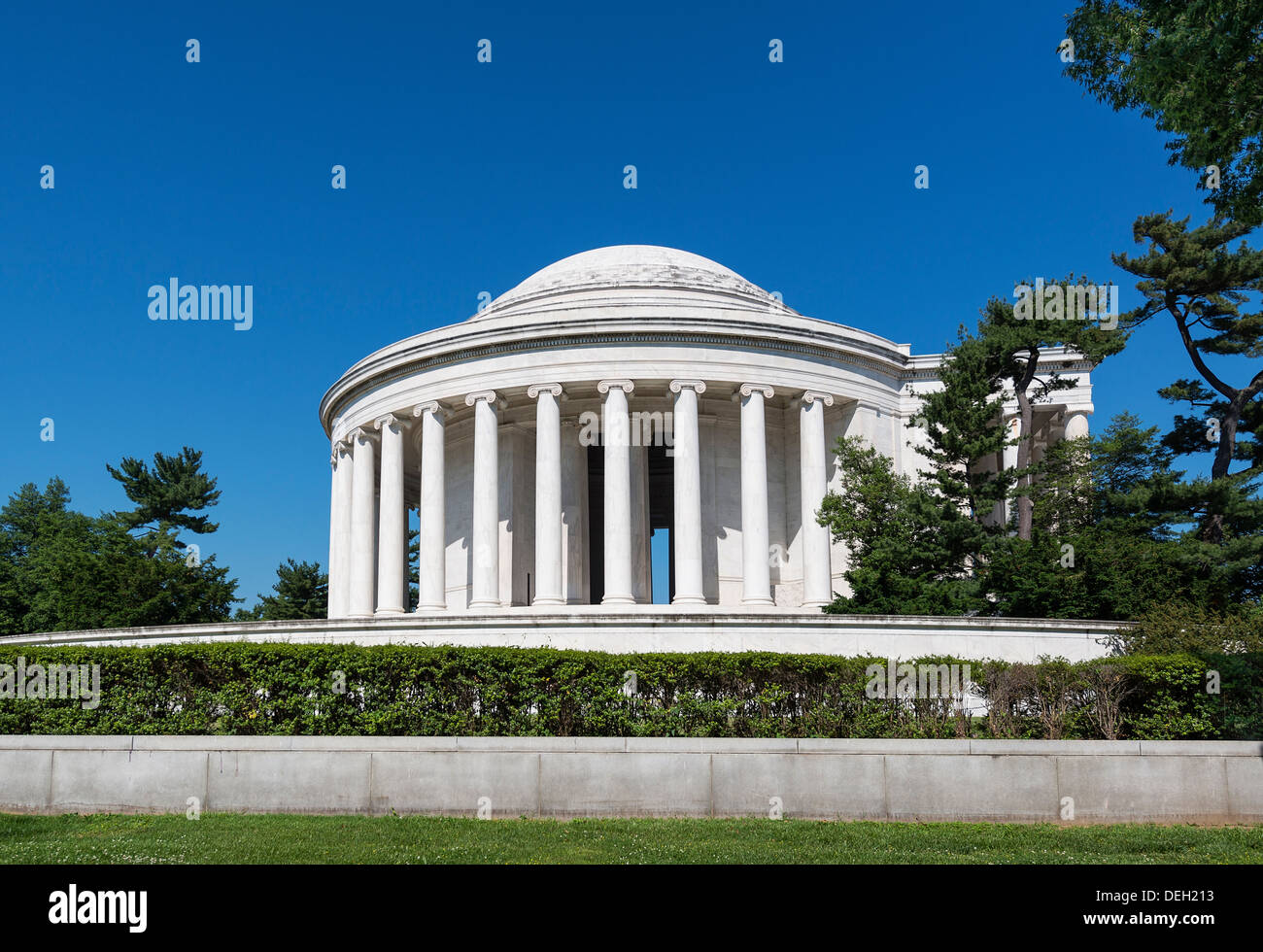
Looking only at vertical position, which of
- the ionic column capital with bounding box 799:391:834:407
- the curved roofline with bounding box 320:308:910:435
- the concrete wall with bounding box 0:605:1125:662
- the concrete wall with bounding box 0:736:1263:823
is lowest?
the concrete wall with bounding box 0:736:1263:823

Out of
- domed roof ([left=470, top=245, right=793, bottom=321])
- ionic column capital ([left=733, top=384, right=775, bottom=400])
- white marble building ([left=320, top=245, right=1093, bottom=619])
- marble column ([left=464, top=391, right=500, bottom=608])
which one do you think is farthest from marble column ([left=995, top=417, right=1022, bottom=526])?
marble column ([left=464, top=391, right=500, bottom=608])

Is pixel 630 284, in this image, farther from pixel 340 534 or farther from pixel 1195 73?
pixel 1195 73

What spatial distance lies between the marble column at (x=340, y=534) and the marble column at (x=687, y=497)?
1995cm

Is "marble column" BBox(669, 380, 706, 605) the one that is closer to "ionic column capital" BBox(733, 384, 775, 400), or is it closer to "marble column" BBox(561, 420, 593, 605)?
"ionic column capital" BBox(733, 384, 775, 400)

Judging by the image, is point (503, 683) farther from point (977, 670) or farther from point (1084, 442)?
point (1084, 442)

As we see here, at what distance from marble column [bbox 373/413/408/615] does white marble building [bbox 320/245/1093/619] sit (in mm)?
100

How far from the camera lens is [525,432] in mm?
54781

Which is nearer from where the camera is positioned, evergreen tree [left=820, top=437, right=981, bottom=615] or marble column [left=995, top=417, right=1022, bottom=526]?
evergreen tree [left=820, top=437, right=981, bottom=615]

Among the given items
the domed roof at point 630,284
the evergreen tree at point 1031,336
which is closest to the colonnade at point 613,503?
the domed roof at point 630,284

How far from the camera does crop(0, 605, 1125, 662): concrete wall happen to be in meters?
35.0
